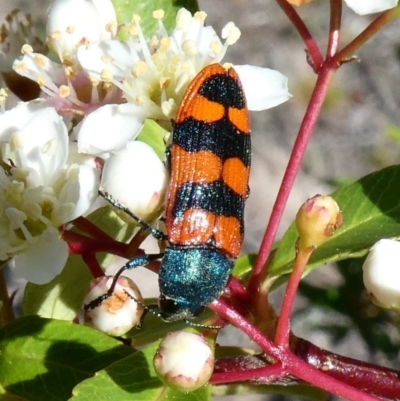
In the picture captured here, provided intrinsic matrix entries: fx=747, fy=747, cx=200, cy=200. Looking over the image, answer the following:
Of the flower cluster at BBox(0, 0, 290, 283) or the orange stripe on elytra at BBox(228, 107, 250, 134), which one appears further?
the orange stripe on elytra at BBox(228, 107, 250, 134)

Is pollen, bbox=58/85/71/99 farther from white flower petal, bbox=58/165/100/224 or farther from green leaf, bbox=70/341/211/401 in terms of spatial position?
green leaf, bbox=70/341/211/401

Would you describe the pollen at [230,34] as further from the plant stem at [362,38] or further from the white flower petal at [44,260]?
the white flower petal at [44,260]

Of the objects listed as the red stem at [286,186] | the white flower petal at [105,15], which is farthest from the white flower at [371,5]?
the white flower petal at [105,15]

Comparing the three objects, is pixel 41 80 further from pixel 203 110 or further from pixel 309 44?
pixel 309 44

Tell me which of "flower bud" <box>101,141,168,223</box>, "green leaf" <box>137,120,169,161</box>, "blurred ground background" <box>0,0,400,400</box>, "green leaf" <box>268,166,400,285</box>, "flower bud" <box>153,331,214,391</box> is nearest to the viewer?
"flower bud" <box>153,331,214,391</box>

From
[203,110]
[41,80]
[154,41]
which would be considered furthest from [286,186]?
[41,80]

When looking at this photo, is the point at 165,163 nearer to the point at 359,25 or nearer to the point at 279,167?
the point at 279,167

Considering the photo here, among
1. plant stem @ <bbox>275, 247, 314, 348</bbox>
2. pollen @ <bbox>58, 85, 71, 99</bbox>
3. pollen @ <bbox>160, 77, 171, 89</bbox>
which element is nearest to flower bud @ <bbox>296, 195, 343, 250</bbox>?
plant stem @ <bbox>275, 247, 314, 348</bbox>
